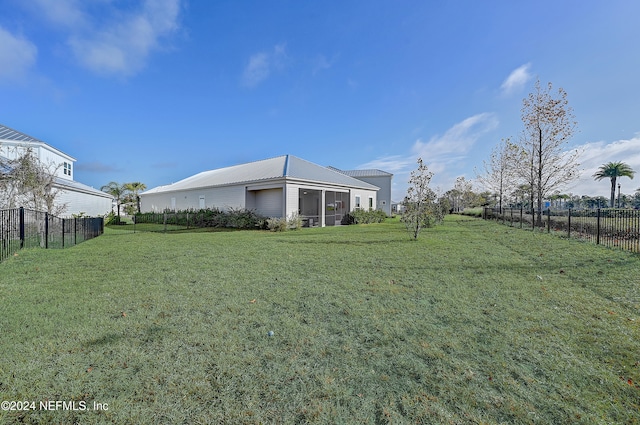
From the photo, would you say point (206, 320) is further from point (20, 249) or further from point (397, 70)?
point (397, 70)

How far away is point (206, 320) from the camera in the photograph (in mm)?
→ 3674

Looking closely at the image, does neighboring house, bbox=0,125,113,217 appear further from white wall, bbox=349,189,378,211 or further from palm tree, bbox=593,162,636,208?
palm tree, bbox=593,162,636,208

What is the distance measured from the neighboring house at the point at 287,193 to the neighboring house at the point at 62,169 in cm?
647

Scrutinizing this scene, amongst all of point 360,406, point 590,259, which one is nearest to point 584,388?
point 360,406

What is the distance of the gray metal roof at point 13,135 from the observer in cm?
1806

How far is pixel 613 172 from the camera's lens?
33.3 m

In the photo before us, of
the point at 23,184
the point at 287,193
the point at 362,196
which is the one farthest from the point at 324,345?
the point at 362,196

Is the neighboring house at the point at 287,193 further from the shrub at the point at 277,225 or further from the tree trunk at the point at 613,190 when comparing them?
the tree trunk at the point at 613,190

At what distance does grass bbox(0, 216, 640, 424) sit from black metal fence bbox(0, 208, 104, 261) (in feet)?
7.79

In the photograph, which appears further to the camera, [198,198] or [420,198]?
[198,198]

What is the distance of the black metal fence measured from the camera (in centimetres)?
762

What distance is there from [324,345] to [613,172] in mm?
48327

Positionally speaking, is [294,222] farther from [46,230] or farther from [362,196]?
[46,230]

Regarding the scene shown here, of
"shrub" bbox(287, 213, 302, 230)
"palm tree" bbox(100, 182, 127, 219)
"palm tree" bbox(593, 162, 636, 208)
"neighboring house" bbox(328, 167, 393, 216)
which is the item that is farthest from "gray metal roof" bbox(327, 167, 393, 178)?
"palm tree" bbox(100, 182, 127, 219)
